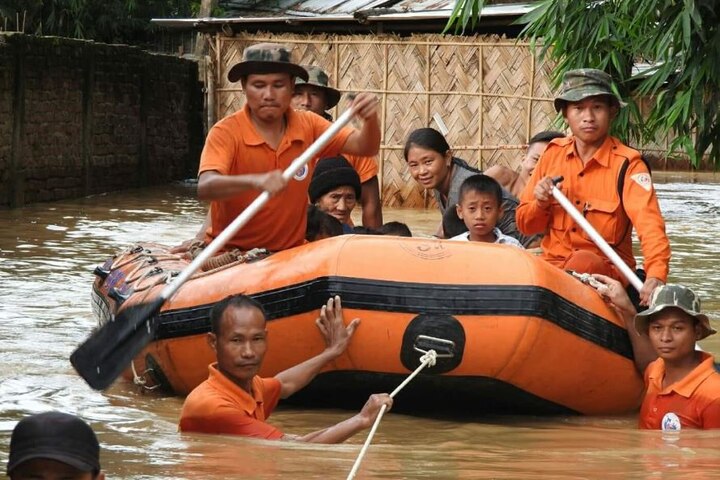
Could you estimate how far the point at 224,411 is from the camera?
5.16m

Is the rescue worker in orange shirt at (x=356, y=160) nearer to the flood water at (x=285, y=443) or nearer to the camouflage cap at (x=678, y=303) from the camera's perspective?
the flood water at (x=285, y=443)

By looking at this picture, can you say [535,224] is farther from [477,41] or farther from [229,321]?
[477,41]

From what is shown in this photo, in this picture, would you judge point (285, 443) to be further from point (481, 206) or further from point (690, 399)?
point (481, 206)

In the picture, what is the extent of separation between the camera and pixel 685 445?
5418 mm

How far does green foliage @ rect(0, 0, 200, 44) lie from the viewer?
21.7 meters

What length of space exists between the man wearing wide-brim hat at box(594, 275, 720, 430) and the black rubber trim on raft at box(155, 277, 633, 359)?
0.97ft

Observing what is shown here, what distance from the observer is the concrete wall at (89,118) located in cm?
1541

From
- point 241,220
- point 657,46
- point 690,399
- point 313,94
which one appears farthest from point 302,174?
point 657,46

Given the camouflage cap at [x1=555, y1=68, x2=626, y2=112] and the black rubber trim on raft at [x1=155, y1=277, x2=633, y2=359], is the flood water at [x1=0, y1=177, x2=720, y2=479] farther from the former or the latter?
the camouflage cap at [x1=555, y1=68, x2=626, y2=112]

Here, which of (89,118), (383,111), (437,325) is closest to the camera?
(437,325)

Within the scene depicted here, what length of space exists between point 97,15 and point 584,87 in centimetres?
1738

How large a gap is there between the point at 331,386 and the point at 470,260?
30.5 inches

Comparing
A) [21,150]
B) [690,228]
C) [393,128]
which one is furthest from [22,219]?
[690,228]

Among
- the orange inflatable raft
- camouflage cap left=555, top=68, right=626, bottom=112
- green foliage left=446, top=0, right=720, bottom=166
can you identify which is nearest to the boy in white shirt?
camouflage cap left=555, top=68, right=626, bottom=112
